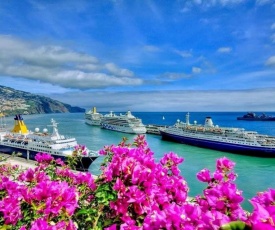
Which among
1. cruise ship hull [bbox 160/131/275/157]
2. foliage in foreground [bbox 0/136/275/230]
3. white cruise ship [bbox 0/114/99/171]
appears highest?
foliage in foreground [bbox 0/136/275/230]

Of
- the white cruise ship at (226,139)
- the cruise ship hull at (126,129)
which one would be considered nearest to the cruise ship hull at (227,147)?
the white cruise ship at (226,139)

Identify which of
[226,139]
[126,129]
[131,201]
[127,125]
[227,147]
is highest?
[131,201]

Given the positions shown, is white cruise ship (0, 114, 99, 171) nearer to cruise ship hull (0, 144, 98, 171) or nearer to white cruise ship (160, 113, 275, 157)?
cruise ship hull (0, 144, 98, 171)

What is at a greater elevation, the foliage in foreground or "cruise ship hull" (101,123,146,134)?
the foliage in foreground

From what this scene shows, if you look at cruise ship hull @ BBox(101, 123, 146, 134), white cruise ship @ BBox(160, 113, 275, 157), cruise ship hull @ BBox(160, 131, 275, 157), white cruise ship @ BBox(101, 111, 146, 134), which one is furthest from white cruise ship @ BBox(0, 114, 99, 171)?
white cruise ship @ BBox(101, 111, 146, 134)

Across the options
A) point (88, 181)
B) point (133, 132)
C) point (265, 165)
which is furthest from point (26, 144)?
point (133, 132)

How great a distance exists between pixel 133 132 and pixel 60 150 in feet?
145

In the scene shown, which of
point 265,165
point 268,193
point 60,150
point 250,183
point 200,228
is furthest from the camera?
point 265,165

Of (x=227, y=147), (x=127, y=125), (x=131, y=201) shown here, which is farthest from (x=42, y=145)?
(x=127, y=125)

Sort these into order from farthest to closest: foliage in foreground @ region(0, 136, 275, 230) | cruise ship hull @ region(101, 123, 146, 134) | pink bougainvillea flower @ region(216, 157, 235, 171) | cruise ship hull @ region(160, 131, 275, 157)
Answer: cruise ship hull @ region(101, 123, 146, 134), cruise ship hull @ region(160, 131, 275, 157), pink bougainvillea flower @ region(216, 157, 235, 171), foliage in foreground @ region(0, 136, 275, 230)

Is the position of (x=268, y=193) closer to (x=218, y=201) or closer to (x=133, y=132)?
(x=218, y=201)

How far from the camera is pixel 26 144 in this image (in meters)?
34.0

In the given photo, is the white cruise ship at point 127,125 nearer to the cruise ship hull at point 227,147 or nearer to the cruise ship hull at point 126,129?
the cruise ship hull at point 126,129

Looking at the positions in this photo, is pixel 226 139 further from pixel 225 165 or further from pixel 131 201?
pixel 131 201
